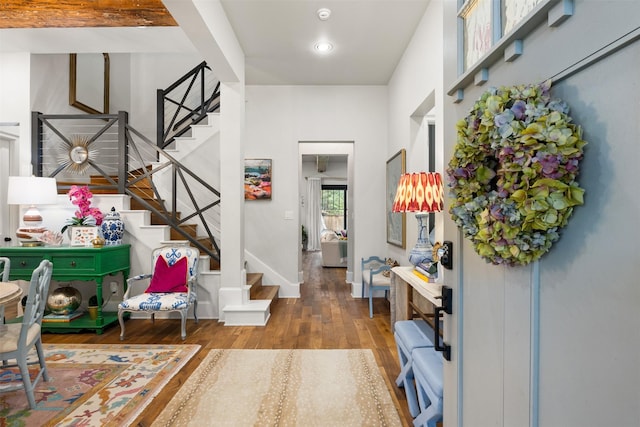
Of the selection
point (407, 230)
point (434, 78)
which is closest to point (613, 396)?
point (434, 78)

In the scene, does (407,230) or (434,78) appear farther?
(407,230)

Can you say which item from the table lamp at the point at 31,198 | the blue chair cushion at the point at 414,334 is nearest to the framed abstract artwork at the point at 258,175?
the table lamp at the point at 31,198

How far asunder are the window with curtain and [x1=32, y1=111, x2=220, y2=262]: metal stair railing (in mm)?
6530

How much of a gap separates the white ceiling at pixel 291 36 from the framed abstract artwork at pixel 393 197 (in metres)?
1.19

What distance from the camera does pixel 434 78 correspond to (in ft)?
8.90

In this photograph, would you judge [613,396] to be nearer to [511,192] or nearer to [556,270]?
[556,270]

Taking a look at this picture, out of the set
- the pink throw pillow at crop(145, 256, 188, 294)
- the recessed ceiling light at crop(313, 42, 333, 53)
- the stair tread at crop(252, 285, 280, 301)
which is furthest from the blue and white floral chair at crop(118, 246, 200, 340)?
the recessed ceiling light at crop(313, 42, 333, 53)

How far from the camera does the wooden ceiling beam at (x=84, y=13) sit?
288cm

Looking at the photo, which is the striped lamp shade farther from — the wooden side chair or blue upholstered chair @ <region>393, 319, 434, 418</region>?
the wooden side chair

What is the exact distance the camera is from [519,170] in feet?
2.11

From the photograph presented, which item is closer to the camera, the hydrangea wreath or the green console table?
the hydrangea wreath

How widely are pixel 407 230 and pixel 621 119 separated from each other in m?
Answer: 3.16

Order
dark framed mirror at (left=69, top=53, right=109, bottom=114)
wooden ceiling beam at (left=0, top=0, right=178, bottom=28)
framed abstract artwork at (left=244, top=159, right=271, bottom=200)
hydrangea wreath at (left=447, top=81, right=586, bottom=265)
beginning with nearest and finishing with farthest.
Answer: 1. hydrangea wreath at (left=447, top=81, right=586, bottom=265)
2. wooden ceiling beam at (left=0, top=0, right=178, bottom=28)
3. dark framed mirror at (left=69, top=53, right=109, bottom=114)
4. framed abstract artwork at (left=244, top=159, right=271, bottom=200)

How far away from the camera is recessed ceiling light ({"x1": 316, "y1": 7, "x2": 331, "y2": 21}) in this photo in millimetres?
2938
